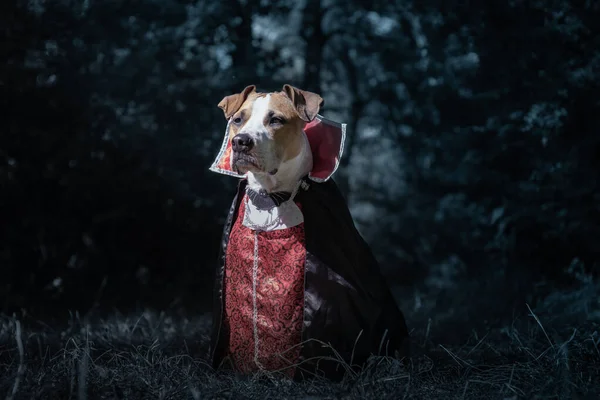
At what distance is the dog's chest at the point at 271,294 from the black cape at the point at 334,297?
0.04 meters

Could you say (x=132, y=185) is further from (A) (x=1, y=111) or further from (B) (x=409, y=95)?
(B) (x=409, y=95)

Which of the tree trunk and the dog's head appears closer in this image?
the dog's head

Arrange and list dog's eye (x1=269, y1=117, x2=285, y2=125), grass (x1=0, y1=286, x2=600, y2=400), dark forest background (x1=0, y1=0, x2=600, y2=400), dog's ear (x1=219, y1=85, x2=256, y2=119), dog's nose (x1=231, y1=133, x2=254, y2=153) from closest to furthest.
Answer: grass (x1=0, y1=286, x2=600, y2=400) → dog's nose (x1=231, y1=133, x2=254, y2=153) → dog's eye (x1=269, y1=117, x2=285, y2=125) → dog's ear (x1=219, y1=85, x2=256, y2=119) → dark forest background (x1=0, y1=0, x2=600, y2=400)

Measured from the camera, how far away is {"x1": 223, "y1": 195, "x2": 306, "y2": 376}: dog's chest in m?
2.69

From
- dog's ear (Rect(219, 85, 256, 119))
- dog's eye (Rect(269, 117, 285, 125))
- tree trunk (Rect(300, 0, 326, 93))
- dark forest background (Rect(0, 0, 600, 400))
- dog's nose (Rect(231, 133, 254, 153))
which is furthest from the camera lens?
tree trunk (Rect(300, 0, 326, 93))

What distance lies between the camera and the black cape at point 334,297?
2674 mm

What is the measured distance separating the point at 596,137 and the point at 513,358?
2025 mm

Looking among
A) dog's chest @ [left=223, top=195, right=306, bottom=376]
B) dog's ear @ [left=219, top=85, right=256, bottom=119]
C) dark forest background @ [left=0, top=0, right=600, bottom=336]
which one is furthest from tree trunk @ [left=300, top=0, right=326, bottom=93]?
dog's chest @ [left=223, top=195, right=306, bottom=376]

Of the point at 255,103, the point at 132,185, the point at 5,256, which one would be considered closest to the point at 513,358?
the point at 255,103

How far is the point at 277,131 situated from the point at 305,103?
193 millimetres

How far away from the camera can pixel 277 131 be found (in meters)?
2.64

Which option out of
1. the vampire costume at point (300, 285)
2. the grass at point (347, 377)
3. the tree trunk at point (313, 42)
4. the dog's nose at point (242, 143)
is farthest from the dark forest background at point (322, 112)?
the dog's nose at point (242, 143)

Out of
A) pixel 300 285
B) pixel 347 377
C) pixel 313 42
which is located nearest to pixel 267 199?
pixel 300 285

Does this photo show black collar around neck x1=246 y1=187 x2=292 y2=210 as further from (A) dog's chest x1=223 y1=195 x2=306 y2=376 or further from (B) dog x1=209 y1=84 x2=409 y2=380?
(A) dog's chest x1=223 y1=195 x2=306 y2=376
